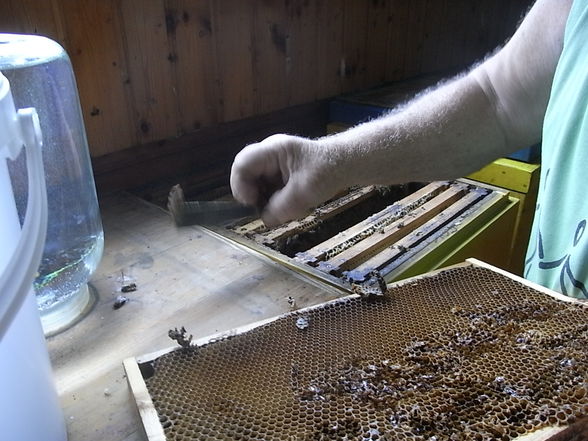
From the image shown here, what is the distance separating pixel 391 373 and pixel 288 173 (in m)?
0.38

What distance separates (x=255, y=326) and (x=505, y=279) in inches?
15.0

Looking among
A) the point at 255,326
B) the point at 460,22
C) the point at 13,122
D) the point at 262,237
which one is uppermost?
the point at 13,122

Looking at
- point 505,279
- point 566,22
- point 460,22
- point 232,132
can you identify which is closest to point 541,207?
point 505,279

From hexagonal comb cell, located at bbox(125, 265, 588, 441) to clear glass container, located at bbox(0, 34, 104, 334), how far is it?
24cm

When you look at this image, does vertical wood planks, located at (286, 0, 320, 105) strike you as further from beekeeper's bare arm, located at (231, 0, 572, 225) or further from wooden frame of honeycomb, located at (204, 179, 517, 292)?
beekeeper's bare arm, located at (231, 0, 572, 225)

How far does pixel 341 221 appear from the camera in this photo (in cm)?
131

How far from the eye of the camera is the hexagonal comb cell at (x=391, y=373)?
52 cm

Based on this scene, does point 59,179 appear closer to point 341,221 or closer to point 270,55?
point 341,221

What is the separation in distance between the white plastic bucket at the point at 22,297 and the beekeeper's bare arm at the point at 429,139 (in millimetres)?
431

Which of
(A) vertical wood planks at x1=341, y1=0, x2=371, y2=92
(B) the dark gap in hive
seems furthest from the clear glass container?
(A) vertical wood planks at x1=341, y1=0, x2=371, y2=92

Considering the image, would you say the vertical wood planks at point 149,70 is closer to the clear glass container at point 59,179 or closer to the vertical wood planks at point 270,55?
the vertical wood planks at point 270,55

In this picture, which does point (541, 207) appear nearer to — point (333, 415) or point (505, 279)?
point (505, 279)

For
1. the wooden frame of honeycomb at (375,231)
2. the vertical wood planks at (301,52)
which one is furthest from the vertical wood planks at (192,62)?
the wooden frame of honeycomb at (375,231)

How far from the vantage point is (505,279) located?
0.77 m
